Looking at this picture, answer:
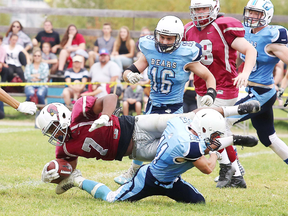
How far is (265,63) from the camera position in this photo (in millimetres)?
5086

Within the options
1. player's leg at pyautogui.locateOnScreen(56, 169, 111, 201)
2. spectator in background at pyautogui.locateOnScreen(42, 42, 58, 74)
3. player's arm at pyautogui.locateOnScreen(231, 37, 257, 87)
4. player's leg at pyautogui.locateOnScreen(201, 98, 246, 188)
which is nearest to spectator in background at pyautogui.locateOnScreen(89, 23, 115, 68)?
spectator in background at pyautogui.locateOnScreen(42, 42, 58, 74)

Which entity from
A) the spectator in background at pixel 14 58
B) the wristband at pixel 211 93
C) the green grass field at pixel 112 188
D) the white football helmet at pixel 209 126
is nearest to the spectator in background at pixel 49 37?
the spectator in background at pixel 14 58

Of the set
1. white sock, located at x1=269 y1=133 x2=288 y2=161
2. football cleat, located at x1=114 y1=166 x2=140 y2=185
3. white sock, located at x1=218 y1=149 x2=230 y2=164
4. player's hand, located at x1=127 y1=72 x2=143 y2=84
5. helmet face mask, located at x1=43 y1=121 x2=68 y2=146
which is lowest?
football cleat, located at x1=114 y1=166 x2=140 y2=185

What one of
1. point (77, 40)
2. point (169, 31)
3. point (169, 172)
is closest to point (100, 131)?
point (169, 172)

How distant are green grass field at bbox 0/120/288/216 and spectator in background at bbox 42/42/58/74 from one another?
4.86 m

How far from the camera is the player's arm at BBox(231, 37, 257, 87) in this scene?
4.23m

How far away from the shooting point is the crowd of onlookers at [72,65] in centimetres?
1009

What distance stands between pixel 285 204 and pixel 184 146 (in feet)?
4.09

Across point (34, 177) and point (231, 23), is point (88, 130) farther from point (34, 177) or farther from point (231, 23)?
point (231, 23)

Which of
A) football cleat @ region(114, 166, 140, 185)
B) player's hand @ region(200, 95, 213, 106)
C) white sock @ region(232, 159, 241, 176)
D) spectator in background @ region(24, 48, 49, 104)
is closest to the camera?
player's hand @ region(200, 95, 213, 106)

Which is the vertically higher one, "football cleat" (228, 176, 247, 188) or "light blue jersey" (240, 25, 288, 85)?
"light blue jersey" (240, 25, 288, 85)

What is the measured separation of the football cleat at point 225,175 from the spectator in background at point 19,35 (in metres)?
8.18

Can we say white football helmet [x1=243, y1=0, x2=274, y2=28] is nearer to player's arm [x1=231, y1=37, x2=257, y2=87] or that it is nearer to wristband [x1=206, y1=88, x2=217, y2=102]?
player's arm [x1=231, y1=37, x2=257, y2=87]

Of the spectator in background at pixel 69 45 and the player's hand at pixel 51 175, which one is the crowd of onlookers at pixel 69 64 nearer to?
the spectator in background at pixel 69 45
